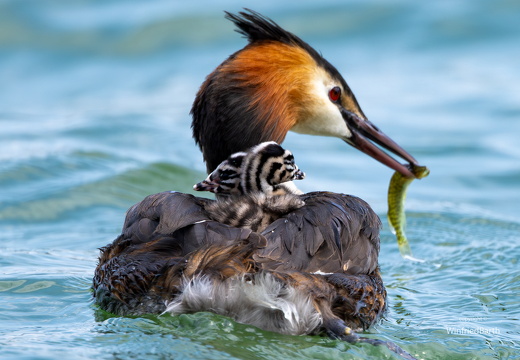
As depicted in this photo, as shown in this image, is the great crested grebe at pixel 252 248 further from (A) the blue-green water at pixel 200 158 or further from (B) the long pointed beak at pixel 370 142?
(B) the long pointed beak at pixel 370 142

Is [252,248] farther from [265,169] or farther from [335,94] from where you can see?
[335,94]

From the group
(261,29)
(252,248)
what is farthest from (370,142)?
(252,248)

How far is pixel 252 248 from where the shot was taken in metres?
3.91

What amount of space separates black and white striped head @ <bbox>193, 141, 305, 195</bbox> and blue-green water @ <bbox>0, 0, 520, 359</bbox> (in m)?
0.82

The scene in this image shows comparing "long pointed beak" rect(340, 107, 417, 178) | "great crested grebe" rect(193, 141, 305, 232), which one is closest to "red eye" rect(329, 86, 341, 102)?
"long pointed beak" rect(340, 107, 417, 178)

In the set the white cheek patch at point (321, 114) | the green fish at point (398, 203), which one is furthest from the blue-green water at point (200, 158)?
the white cheek patch at point (321, 114)

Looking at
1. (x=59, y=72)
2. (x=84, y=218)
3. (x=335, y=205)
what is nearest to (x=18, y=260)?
(x=84, y=218)

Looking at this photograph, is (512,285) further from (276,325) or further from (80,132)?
(80,132)

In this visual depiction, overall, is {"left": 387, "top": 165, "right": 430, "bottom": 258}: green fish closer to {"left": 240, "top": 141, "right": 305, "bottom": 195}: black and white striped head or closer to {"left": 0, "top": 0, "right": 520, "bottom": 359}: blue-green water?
{"left": 0, "top": 0, "right": 520, "bottom": 359}: blue-green water

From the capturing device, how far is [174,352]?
3834 mm

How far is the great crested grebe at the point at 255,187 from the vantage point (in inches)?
166

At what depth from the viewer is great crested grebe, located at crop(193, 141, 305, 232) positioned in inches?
166

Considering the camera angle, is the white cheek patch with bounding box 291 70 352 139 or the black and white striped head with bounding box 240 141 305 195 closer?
the black and white striped head with bounding box 240 141 305 195

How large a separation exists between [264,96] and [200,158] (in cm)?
386
